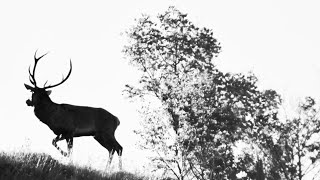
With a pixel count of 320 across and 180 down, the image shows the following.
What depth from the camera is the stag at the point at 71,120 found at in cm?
1501

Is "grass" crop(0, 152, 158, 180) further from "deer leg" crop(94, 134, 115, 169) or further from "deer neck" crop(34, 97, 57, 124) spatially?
"deer leg" crop(94, 134, 115, 169)

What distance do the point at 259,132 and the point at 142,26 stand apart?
8.33 m

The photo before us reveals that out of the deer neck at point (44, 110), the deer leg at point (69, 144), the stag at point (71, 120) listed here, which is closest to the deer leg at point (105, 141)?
the stag at point (71, 120)

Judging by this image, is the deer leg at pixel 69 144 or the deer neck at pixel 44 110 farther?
the deer neck at pixel 44 110

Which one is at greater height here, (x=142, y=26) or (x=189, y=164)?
(x=142, y=26)

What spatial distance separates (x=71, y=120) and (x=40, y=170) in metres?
4.11

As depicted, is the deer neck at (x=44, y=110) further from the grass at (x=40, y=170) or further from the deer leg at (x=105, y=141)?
the grass at (x=40, y=170)

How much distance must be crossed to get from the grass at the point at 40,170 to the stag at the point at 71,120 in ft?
5.48

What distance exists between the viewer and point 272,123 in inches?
849

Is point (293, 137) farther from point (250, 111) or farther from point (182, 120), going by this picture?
point (182, 120)

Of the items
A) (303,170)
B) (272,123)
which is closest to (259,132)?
(272,123)

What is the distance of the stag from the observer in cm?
1501

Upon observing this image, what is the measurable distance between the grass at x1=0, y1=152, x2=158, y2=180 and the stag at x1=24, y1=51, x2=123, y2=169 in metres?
1.67

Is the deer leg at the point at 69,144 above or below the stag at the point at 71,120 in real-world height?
below
